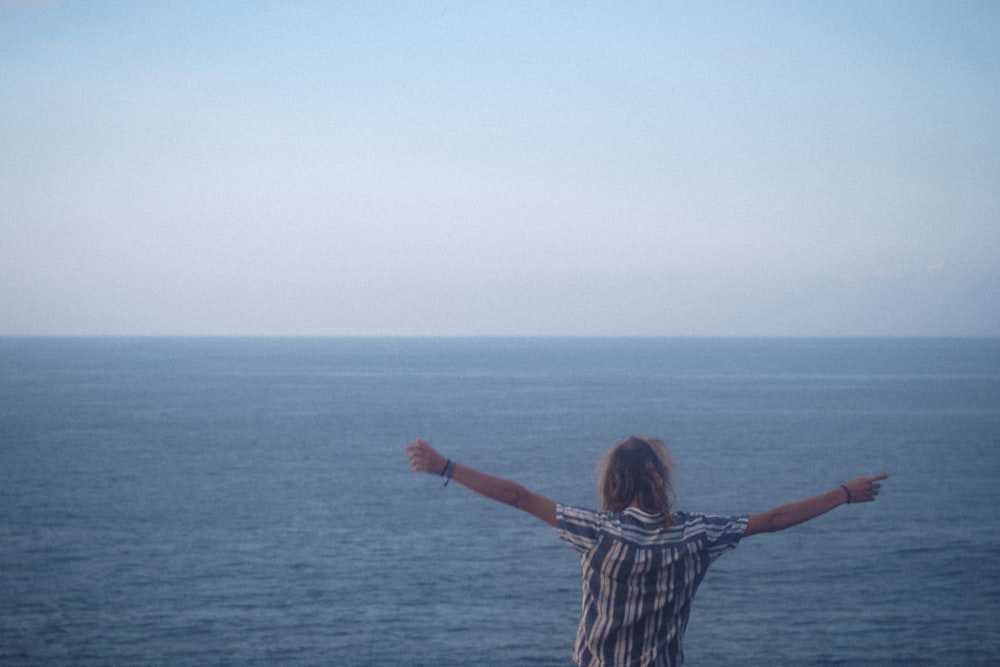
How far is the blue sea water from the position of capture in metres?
35.2

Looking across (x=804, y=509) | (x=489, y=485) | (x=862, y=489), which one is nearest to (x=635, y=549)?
(x=489, y=485)

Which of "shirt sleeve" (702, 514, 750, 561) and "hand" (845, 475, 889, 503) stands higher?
"hand" (845, 475, 889, 503)

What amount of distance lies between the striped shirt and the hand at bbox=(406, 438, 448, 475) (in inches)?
17.7

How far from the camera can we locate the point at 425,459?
344cm

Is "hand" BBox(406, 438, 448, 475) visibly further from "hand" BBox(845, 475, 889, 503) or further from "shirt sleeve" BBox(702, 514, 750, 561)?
"hand" BBox(845, 475, 889, 503)

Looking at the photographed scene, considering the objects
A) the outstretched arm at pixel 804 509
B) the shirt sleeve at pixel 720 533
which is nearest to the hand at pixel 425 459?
the shirt sleeve at pixel 720 533

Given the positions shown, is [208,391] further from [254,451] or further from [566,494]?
[566,494]

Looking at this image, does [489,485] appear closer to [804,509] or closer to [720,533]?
[720,533]

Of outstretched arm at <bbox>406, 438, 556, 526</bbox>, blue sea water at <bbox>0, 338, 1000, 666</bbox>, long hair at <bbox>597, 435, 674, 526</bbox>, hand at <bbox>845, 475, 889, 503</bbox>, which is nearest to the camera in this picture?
outstretched arm at <bbox>406, 438, 556, 526</bbox>

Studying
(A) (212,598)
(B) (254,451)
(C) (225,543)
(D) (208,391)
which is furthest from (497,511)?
(D) (208,391)

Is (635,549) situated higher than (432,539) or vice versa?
(635,549)

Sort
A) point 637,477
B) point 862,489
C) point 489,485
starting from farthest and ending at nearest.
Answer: point 862,489 → point 637,477 → point 489,485

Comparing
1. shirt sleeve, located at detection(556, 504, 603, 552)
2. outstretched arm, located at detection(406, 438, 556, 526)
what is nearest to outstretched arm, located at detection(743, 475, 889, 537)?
shirt sleeve, located at detection(556, 504, 603, 552)

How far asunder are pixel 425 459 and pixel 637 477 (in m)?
0.78
